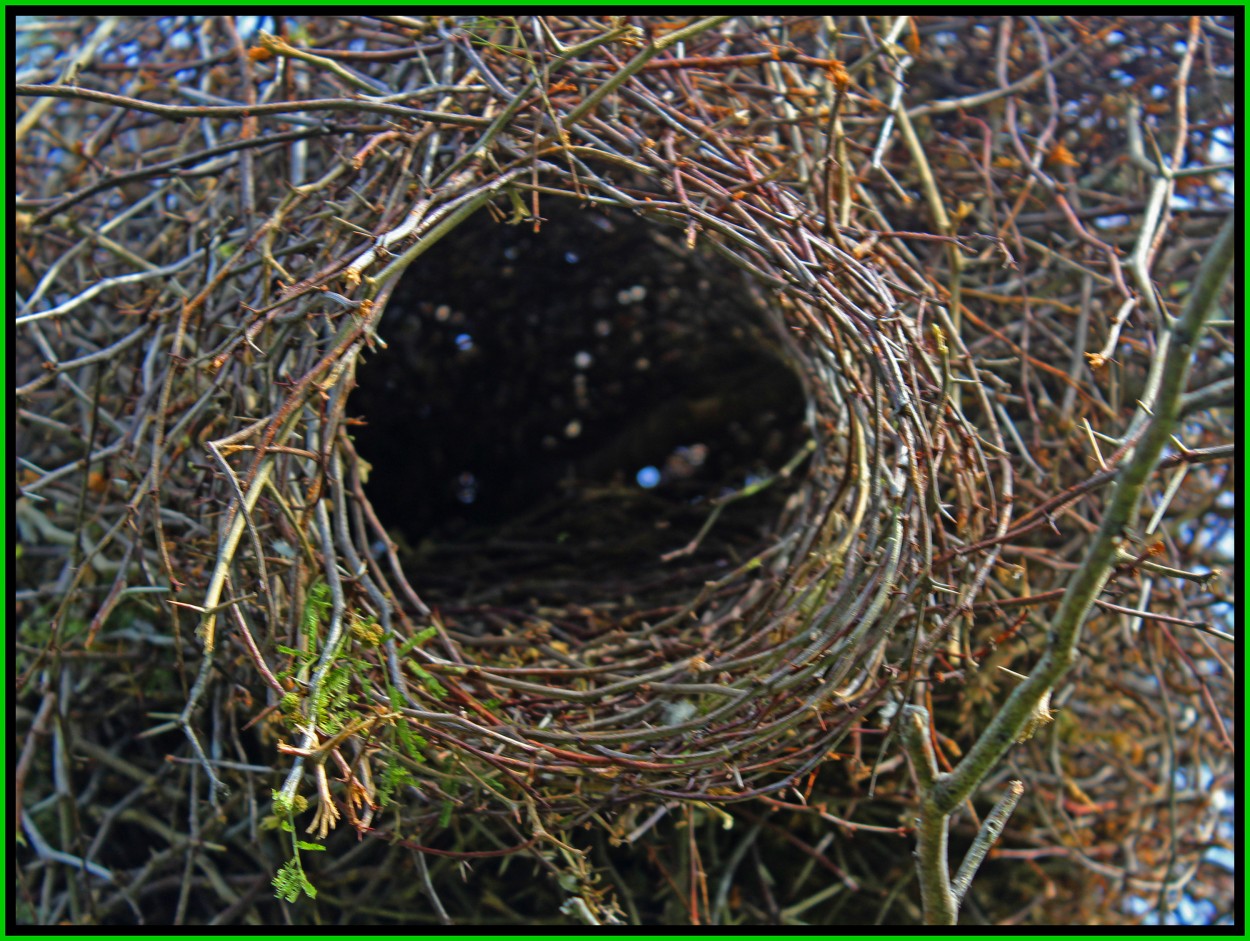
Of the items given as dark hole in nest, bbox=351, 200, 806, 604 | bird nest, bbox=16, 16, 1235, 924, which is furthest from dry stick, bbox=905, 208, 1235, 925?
dark hole in nest, bbox=351, 200, 806, 604

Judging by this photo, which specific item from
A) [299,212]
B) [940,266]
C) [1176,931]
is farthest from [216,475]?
[1176,931]

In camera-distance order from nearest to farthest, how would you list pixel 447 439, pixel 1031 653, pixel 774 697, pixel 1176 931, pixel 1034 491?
pixel 774 697 < pixel 1034 491 < pixel 1176 931 < pixel 1031 653 < pixel 447 439

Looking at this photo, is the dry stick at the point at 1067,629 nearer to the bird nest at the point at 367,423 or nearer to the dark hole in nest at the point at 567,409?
the bird nest at the point at 367,423

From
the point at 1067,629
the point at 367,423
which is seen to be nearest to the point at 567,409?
the point at 367,423

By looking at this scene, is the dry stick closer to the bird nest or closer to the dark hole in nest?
the bird nest

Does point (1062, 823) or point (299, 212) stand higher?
point (299, 212)

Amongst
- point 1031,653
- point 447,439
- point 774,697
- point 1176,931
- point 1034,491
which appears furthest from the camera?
point 447,439

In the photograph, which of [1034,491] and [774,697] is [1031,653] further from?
[774,697]

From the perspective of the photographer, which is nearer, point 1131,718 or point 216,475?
point 216,475

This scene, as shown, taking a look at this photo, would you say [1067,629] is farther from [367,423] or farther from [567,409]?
[567,409]
